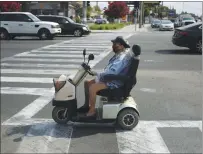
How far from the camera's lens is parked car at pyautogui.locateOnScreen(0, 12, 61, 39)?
23.9 m

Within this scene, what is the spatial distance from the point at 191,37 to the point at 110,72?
36.1 feet

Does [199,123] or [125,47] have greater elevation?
[125,47]

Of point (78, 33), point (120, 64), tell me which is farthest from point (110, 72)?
point (78, 33)

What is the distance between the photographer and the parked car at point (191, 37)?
15.6 metres

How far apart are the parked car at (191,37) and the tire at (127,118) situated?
10.6 m

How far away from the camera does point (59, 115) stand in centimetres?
584

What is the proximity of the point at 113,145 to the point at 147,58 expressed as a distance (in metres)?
9.62

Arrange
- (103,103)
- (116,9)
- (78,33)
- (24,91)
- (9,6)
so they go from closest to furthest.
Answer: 1. (103,103)
2. (24,91)
3. (78,33)
4. (9,6)
5. (116,9)

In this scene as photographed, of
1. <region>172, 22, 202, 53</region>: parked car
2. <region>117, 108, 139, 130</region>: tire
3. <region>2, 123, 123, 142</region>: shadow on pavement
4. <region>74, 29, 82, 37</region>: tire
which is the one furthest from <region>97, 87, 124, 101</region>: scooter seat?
<region>74, 29, 82, 37</region>: tire

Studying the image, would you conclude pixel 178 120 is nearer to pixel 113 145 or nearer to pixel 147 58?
pixel 113 145

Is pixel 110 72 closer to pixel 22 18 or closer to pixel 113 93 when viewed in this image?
pixel 113 93

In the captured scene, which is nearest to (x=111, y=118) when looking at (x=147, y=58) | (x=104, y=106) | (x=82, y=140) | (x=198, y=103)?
(x=104, y=106)

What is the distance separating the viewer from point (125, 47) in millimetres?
5277

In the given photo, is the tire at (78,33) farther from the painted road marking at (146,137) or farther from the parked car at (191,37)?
the painted road marking at (146,137)
